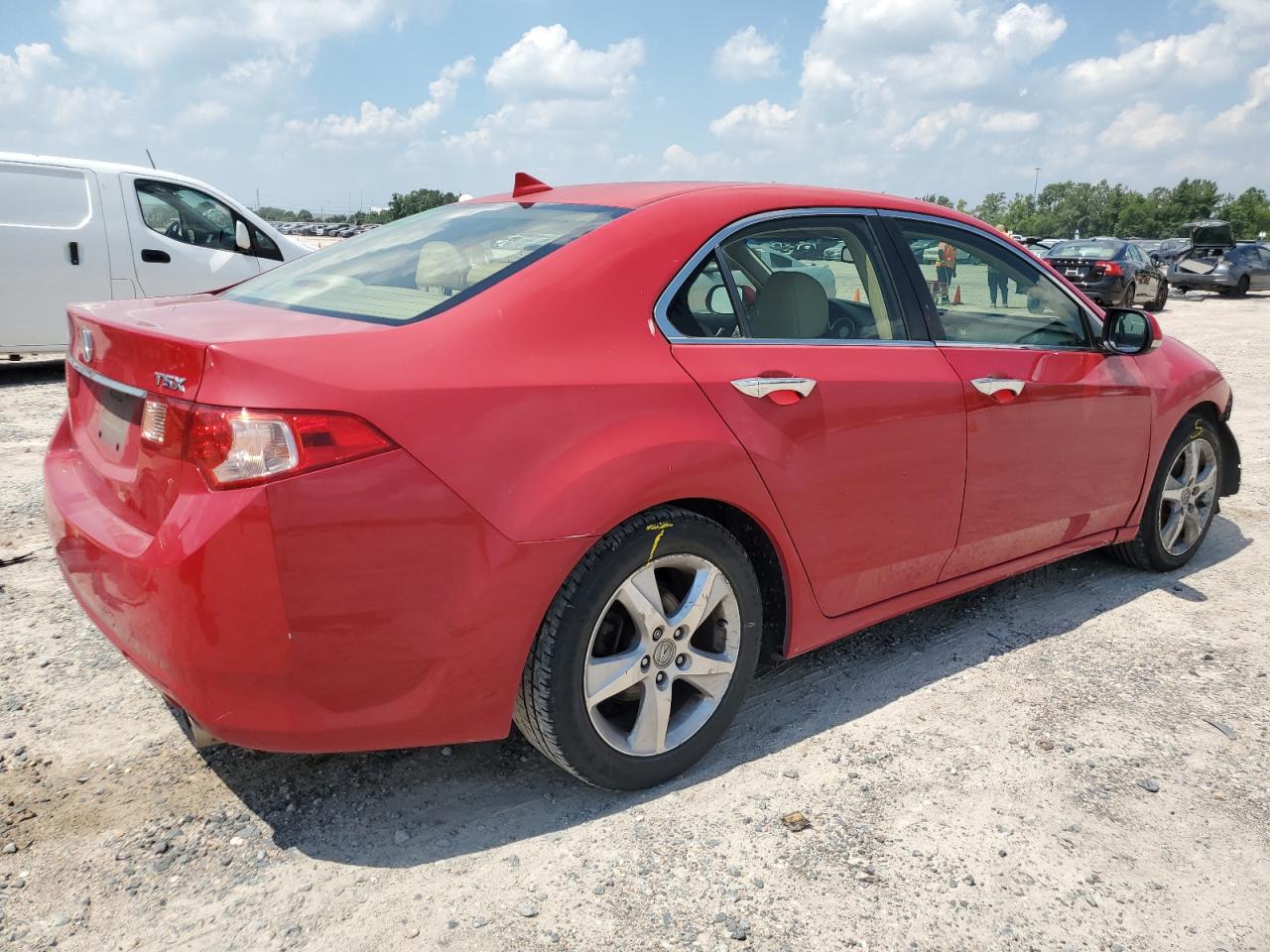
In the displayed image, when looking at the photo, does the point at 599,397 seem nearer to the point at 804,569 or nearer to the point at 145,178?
the point at 804,569

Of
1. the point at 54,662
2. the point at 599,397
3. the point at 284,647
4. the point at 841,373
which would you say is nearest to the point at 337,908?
the point at 284,647

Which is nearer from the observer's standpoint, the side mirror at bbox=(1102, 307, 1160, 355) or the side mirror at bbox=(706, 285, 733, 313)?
the side mirror at bbox=(706, 285, 733, 313)

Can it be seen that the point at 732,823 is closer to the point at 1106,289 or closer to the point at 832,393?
the point at 832,393

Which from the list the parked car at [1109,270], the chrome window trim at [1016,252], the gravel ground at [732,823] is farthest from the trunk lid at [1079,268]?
the gravel ground at [732,823]

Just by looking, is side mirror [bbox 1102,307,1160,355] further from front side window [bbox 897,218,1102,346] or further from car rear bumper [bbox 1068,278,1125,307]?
car rear bumper [bbox 1068,278,1125,307]

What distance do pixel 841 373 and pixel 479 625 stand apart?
1316 mm

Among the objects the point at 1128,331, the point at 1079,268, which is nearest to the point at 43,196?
the point at 1128,331

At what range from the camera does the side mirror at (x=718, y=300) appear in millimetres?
2686

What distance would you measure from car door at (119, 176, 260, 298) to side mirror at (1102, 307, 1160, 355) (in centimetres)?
738

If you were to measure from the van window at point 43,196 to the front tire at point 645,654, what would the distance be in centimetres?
821

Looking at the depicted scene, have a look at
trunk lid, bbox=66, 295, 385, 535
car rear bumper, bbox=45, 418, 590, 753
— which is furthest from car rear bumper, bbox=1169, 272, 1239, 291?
trunk lid, bbox=66, 295, 385, 535

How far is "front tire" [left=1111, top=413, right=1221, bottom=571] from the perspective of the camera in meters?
4.28

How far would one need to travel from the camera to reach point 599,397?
93.0 inches

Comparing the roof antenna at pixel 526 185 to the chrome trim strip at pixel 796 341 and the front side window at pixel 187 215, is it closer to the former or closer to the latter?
the chrome trim strip at pixel 796 341
